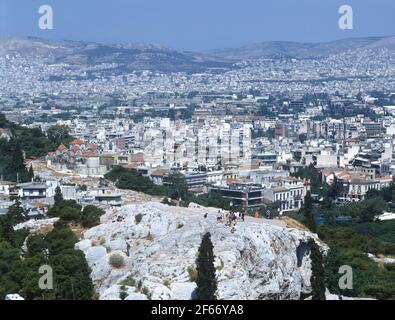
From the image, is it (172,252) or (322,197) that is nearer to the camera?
(172,252)

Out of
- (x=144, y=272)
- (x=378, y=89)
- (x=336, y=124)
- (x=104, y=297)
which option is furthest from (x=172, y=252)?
(x=378, y=89)

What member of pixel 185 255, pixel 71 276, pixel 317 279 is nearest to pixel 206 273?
pixel 185 255

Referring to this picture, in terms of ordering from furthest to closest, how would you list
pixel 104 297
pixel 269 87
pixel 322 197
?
pixel 269 87 → pixel 322 197 → pixel 104 297

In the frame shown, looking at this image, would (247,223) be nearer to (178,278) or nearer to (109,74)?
(178,278)

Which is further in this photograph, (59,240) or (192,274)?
(59,240)

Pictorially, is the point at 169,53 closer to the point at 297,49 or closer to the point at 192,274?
the point at 297,49

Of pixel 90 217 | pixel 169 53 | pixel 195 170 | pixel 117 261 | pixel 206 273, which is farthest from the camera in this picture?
pixel 169 53

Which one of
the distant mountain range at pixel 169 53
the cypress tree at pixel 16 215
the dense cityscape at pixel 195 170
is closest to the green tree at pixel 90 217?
the dense cityscape at pixel 195 170
